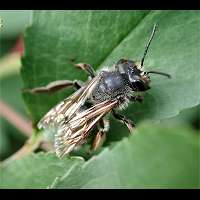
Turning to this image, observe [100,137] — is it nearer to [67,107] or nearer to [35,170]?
[67,107]

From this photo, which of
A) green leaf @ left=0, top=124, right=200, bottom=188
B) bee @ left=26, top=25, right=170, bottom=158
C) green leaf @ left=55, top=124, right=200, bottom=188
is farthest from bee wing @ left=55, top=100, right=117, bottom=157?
green leaf @ left=55, top=124, right=200, bottom=188

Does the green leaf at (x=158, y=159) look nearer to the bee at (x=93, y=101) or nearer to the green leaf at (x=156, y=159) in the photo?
the green leaf at (x=156, y=159)

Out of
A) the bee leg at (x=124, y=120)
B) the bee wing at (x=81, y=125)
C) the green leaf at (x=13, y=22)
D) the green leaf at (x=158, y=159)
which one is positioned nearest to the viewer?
the green leaf at (x=158, y=159)

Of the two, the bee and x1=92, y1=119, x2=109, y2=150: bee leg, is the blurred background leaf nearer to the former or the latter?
the bee

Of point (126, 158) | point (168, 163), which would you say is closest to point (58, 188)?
point (126, 158)

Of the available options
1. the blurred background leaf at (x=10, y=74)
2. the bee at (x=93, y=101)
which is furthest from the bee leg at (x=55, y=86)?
the blurred background leaf at (x=10, y=74)

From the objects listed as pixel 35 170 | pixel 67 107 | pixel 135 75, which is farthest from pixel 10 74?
pixel 35 170
